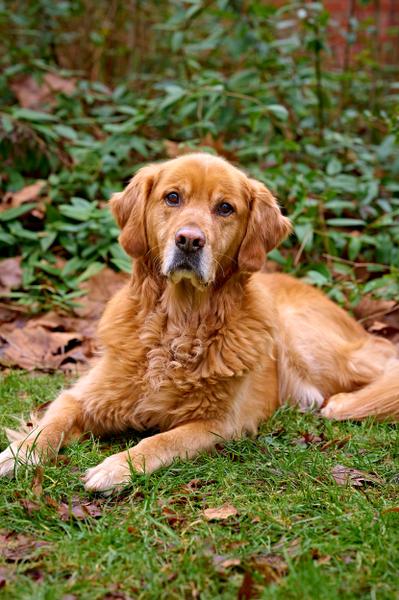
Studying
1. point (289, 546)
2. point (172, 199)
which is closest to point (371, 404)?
point (172, 199)

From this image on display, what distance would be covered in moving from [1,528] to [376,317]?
142 inches

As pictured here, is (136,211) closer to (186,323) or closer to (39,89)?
(186,323)

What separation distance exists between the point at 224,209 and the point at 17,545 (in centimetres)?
183

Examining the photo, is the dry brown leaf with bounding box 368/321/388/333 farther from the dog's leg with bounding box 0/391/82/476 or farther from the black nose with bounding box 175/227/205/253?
the dog's leg with bounding box 0/391/82/476

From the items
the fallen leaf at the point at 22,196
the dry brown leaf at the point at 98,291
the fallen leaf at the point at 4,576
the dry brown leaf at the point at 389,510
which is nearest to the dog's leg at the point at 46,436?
the fallen leaf at the point at 4,576

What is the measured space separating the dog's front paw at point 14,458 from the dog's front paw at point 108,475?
24 cm

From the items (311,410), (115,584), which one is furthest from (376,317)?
(115,584)

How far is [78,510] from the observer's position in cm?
274

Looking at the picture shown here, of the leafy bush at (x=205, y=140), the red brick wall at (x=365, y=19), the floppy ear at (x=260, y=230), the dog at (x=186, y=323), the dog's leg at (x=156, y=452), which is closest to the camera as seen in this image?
the dog's leg at (x=156, y=452)

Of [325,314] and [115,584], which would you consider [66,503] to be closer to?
[115,584]

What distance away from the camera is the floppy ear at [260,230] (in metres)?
3.67

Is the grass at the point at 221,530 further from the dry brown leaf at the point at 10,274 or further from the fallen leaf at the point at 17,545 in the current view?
the dry brown leaf at the point at 10,274

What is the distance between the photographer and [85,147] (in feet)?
22.1

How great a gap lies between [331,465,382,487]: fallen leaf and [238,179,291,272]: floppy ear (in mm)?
1042
